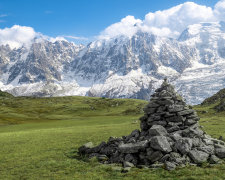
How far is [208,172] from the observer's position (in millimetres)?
24156

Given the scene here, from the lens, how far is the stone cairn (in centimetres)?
2861

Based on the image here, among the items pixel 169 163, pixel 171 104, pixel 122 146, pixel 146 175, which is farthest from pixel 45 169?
pixel 171 104

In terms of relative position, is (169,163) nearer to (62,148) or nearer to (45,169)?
(45,169)

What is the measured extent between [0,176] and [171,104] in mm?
27096

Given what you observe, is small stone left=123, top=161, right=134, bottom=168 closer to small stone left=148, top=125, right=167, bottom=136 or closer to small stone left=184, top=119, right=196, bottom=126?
small stone left=148, top=125, right=167, bottom=136

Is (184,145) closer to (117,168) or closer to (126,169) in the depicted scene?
(126,169)

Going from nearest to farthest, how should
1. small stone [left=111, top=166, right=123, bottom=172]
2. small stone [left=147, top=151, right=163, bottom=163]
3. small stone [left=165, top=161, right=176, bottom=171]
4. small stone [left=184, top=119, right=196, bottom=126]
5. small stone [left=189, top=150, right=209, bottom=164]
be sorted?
small stone [left=165, top=161, right=176, bottom=171], small stone [left=111, top=166, right=123, bottom=172], small stone [left=189, top=150, right=209, bottom=164], small stone [left=147, top=151, right=163, bottom=163], small stone [left=184, top=119, right=196, bottom=126]

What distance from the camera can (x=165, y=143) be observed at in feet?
98.1

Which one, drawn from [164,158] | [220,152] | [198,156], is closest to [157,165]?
[164,158]

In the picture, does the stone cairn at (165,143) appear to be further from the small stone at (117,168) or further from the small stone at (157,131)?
the small stone at (117,168)

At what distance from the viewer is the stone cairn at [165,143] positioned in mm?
28609

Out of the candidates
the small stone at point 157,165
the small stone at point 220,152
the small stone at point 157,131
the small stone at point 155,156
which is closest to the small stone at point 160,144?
the small stone at point 155,156

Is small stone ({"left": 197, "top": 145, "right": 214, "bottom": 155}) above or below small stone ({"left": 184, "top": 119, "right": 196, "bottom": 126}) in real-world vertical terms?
below

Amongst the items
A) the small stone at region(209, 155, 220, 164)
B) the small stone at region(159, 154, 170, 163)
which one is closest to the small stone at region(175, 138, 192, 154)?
the small stone at region(159, 154, 170, 163)
